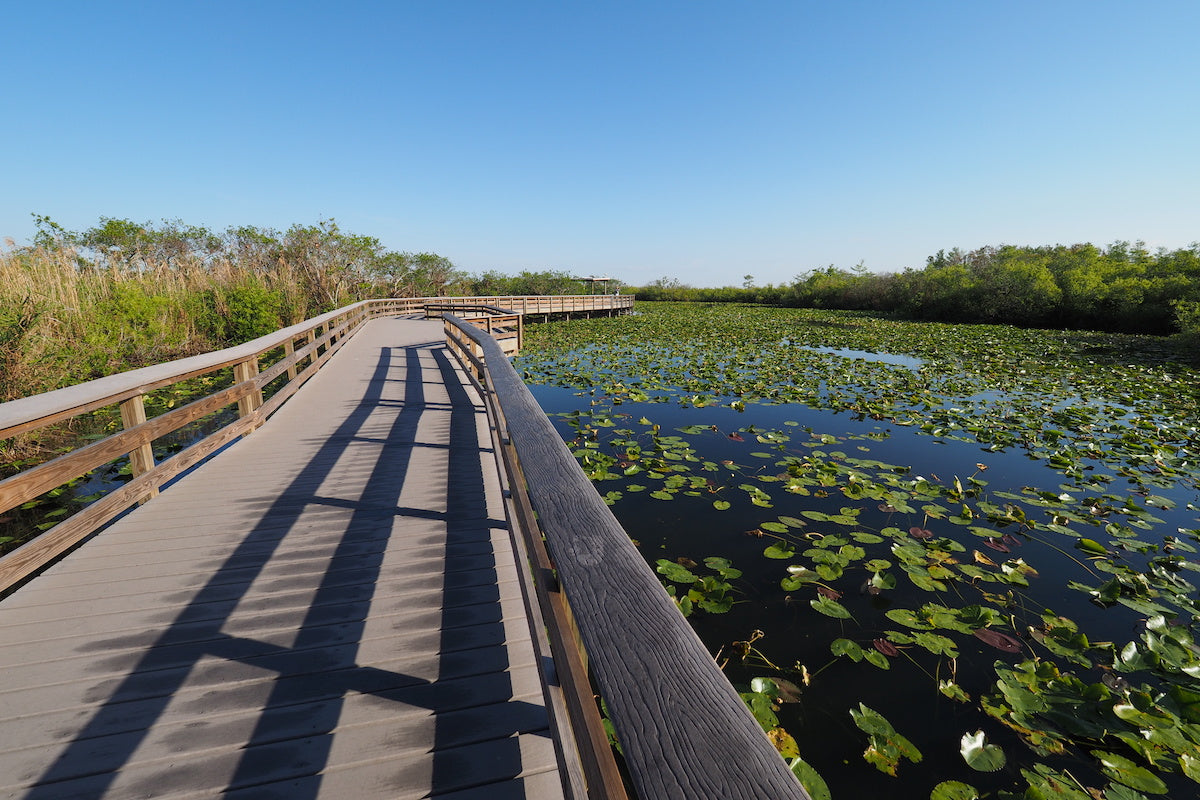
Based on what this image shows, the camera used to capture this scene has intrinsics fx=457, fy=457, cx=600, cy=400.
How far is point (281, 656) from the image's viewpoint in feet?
6.25

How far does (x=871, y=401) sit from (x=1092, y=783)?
674cm

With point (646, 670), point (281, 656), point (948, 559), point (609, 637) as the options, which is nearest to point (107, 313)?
point (281, 656)

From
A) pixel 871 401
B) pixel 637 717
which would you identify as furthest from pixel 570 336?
pixel 637 717

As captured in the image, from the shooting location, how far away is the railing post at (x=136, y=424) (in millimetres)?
3025

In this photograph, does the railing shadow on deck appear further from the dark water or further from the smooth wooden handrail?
the dark water

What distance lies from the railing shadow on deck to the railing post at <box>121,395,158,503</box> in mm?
1019

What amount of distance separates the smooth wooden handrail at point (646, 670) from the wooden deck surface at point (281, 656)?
514 millimetres

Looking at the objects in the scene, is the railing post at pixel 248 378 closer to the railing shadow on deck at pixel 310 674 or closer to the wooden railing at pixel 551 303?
the railing shadow on deck at pixel 310 674

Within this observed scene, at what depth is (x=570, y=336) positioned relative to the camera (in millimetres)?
18141

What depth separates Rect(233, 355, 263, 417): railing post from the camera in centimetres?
465

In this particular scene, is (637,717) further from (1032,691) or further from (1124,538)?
(1124,538)

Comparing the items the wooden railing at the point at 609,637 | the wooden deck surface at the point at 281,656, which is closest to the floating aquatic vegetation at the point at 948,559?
the wooden deck surface at the point at 281,656

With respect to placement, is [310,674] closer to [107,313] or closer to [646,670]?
[646,670]

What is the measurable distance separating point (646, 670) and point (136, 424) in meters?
3.98
